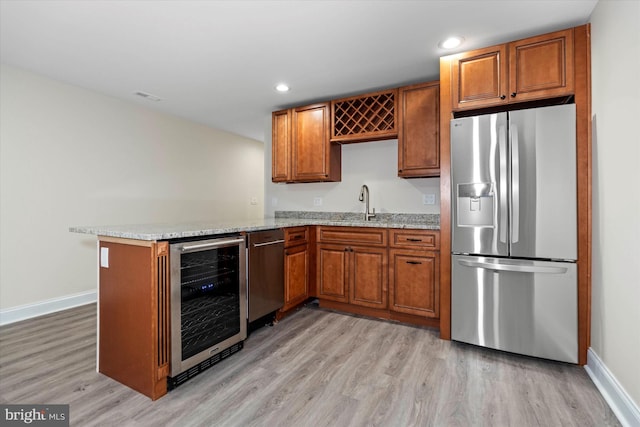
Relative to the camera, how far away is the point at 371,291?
2.94 metres

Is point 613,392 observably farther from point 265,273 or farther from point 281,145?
point 281,145

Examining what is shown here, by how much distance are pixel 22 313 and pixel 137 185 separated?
1.70 meters

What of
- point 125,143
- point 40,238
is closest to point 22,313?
point 40,238

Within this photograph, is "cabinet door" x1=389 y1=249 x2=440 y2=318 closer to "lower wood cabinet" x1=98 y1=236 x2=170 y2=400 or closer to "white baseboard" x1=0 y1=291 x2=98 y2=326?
"lower wood cabinet" x1=98 y1=236 x2=170 y2=400

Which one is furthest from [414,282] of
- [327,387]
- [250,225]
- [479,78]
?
[479,78]

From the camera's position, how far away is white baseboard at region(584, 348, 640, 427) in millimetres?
1477

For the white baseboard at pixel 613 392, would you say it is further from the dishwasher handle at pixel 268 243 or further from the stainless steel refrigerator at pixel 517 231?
the dishwasher handle at pixel 268 243

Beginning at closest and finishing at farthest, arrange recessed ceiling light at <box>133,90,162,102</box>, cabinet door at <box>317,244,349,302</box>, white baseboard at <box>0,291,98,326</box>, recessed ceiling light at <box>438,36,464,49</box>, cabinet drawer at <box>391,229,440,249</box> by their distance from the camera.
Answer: recessed ceiling light at <box>438,36,464,49</box> → cabinet drawer at <box>391,229,440,249</box> → white baseboard at <box>0,291,98,326</box> → cabinet door at <box>317,244,349,302</box> → recessed ceiling light at <box>133,90,162,102</box>

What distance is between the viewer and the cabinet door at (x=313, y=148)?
11.4 feet

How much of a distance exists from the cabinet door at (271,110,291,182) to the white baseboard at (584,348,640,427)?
3.04 meters

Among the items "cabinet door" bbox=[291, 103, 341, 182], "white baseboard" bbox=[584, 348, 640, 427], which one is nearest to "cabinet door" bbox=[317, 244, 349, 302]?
"cabinet door" bbox=[291, 103, 341, 182]

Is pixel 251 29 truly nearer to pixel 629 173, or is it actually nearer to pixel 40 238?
pixel 629 173

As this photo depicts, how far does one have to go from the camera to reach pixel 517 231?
2.16 metres

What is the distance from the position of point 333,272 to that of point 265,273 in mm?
797
